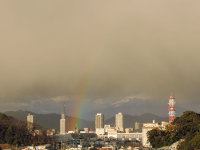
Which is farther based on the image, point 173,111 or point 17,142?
point 173,111

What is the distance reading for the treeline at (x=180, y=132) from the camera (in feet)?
237

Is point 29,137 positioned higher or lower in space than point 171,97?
lower

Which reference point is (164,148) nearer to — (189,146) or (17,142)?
(189,146)

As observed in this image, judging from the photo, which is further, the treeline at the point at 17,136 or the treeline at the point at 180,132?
the treeline at the point at 17,136

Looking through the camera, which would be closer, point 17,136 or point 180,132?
point 180,132

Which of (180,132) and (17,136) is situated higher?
(180,132)

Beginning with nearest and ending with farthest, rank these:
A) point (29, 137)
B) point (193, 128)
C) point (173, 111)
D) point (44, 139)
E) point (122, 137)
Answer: point (193, 128), point (29, 137), point (44, 139), point (173, 111), point (122, 137)

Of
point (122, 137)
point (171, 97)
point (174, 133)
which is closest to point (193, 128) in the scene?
point (174, 133)

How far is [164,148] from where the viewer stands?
75.4 metres

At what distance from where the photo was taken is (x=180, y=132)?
255 feet

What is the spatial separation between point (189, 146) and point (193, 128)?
26.2 feet

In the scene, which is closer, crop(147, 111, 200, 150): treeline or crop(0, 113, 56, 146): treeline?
crop(147, 111, 200, 150): treeline

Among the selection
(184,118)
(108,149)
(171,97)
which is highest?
(171,97)

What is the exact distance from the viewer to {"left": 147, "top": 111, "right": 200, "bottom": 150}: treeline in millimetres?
72300
